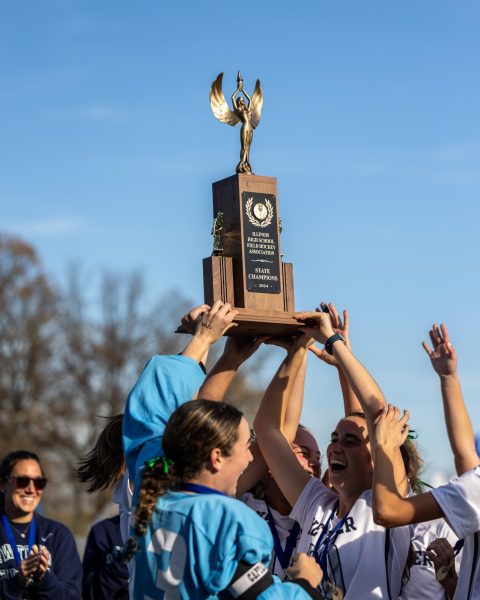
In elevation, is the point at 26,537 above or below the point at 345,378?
below

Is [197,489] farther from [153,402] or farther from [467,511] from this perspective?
[467,511]

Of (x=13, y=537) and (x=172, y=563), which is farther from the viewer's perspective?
(x=13, y=537)

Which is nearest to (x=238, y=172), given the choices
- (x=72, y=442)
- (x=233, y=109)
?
(x=233, y=109)

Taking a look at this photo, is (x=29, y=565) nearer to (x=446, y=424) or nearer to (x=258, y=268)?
(x=258, y=268)

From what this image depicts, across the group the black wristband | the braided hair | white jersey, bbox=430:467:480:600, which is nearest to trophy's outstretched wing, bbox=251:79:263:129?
the black wristband

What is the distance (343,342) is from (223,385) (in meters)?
0.69

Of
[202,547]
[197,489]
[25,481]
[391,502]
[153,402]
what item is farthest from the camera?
[25,481]

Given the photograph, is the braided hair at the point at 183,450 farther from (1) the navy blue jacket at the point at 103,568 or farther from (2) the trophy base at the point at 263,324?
(1) the navy blue jacket at the point at 103,568

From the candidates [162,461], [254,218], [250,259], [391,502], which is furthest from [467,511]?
[254,218]

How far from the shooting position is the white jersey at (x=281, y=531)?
6.45m

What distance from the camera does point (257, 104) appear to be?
270 inches

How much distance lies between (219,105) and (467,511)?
2.97m

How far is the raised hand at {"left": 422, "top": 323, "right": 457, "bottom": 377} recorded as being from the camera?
581 centimetres

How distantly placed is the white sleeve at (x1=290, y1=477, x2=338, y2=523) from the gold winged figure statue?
193cm
